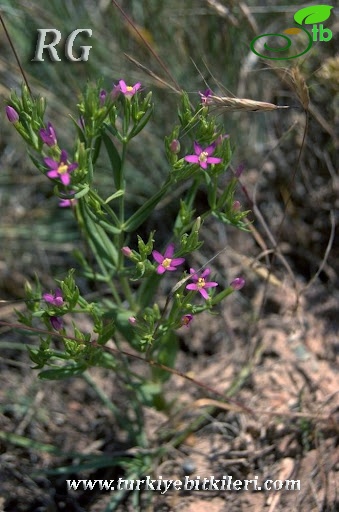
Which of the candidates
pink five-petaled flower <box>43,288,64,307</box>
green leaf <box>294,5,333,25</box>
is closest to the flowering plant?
pink five-petaled flower <box>43,288,64,307</box>

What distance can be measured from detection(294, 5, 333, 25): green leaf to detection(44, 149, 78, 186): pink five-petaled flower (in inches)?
57.3

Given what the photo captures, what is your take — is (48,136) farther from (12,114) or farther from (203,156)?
(203,156)

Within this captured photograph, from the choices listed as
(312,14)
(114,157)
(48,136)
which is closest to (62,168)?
(48,136)

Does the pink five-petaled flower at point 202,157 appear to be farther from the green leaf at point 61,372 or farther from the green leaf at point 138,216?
the green leaf at point 61,372

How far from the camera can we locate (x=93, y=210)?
1.83 metres

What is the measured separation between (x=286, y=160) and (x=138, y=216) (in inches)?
53.3

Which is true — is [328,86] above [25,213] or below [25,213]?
above

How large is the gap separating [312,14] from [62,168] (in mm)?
1631

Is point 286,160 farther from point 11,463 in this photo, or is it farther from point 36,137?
point 11,463

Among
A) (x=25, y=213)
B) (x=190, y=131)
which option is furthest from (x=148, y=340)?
(x=25, y=213)

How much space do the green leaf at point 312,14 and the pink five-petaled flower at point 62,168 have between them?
57.3 inches

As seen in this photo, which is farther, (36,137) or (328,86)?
(328,86)


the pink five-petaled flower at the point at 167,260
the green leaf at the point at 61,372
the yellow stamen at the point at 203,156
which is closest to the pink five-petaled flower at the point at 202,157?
the yellow stamen at the point at 203,156

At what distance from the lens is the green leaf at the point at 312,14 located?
2678 mm
